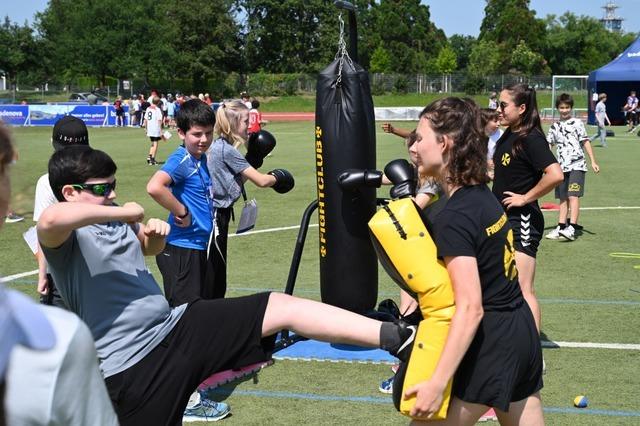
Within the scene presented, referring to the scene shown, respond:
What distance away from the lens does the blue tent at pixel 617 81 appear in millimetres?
39969

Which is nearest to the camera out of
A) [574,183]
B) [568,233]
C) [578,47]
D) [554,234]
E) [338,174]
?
[338,174]

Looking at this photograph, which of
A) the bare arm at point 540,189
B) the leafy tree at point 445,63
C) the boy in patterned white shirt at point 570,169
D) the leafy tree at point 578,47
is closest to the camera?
the bare arm at point 540,189

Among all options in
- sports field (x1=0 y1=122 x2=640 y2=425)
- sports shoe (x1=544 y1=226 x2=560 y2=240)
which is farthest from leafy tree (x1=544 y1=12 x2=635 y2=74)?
sports shoe (x1=544 y1=226 x2=560 y2=240)

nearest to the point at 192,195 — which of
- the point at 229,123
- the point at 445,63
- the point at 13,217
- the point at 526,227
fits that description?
the point at 229,123

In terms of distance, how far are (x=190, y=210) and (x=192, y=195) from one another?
102 millimetres

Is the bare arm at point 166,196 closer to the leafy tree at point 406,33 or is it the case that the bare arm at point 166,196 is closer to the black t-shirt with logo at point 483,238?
the black t-shirt with logo at point 483,238

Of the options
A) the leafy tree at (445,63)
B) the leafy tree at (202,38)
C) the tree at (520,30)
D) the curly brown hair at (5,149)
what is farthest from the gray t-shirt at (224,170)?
the tree at (520,30)

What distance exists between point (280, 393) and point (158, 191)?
5.26ft

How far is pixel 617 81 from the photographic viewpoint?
40.5 metres

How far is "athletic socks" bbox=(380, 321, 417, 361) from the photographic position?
A: 333 centimetres

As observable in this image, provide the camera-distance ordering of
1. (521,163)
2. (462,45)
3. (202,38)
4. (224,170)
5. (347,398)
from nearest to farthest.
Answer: (347,398) < (224,170) < (521,163) < (202,38) < (462,45)

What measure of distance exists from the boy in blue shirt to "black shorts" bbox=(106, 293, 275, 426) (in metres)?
1.89

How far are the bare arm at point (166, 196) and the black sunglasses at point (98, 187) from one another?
5.27ft

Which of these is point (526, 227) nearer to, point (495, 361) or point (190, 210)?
point (190, 210)
